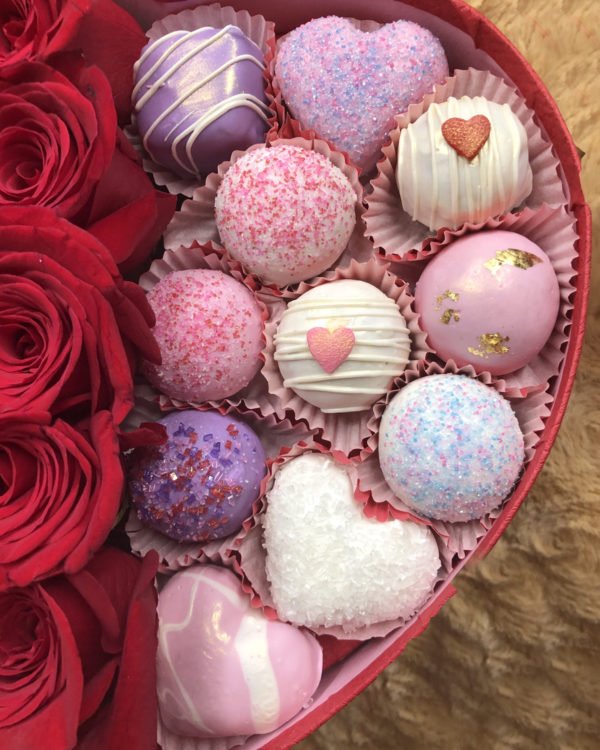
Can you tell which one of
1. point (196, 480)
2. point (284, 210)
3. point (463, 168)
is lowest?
point (196, 480)

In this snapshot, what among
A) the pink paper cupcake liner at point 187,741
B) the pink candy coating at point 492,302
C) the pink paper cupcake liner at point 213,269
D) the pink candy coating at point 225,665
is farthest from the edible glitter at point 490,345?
the pink paper cupcake liner at point 187,741

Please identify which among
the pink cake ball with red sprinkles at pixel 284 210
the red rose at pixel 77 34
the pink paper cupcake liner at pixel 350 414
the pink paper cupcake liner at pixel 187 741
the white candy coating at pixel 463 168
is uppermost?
the white candy coating at pixel 463 168

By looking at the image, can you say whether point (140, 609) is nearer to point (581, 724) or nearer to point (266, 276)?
point (266, 276)

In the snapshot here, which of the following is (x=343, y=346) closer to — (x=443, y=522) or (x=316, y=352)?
(x=316, y=352)

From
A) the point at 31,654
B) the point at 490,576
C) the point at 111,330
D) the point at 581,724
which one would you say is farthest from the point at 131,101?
the point at 581,724

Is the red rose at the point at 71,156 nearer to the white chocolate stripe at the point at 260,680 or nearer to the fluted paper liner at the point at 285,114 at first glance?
the fluted paper liner at the point at 285,114

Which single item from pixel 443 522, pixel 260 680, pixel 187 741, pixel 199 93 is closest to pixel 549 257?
pixel 443 522
